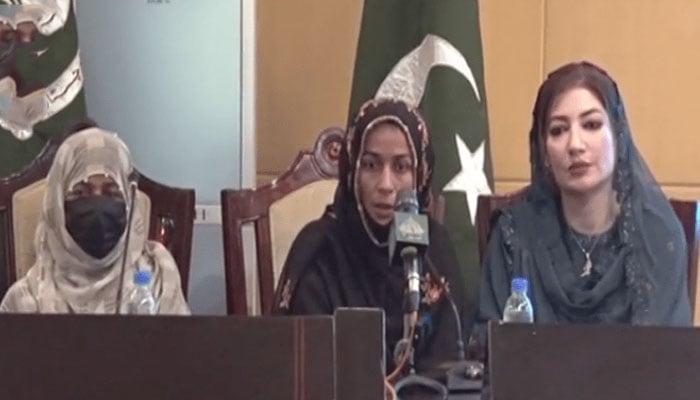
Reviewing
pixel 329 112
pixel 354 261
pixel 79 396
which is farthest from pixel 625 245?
pixel 329 112

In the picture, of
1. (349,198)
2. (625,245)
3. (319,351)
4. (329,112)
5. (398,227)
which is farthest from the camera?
(329,112)

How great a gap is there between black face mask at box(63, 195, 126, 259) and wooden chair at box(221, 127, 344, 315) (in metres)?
0.32

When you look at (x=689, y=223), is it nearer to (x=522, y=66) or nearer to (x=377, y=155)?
(x=377, y=155)

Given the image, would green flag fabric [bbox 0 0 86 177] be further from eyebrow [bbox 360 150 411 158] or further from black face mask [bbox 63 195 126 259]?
eyebrow [bbox 360 150 411 158]

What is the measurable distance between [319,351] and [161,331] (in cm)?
18

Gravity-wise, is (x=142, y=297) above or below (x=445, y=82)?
below

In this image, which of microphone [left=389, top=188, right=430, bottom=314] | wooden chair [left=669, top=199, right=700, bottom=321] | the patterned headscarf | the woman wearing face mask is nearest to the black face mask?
the woman wearing face mask

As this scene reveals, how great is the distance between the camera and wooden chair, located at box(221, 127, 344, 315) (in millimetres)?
2246

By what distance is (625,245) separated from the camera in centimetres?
192

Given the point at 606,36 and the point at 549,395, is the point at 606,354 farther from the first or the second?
the point at 606,36

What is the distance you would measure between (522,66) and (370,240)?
3.78ft

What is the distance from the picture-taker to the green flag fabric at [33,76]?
8.18 feet

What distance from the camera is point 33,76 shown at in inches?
A: 99.1

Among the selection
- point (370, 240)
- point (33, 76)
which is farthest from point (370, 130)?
point (33, 76)
